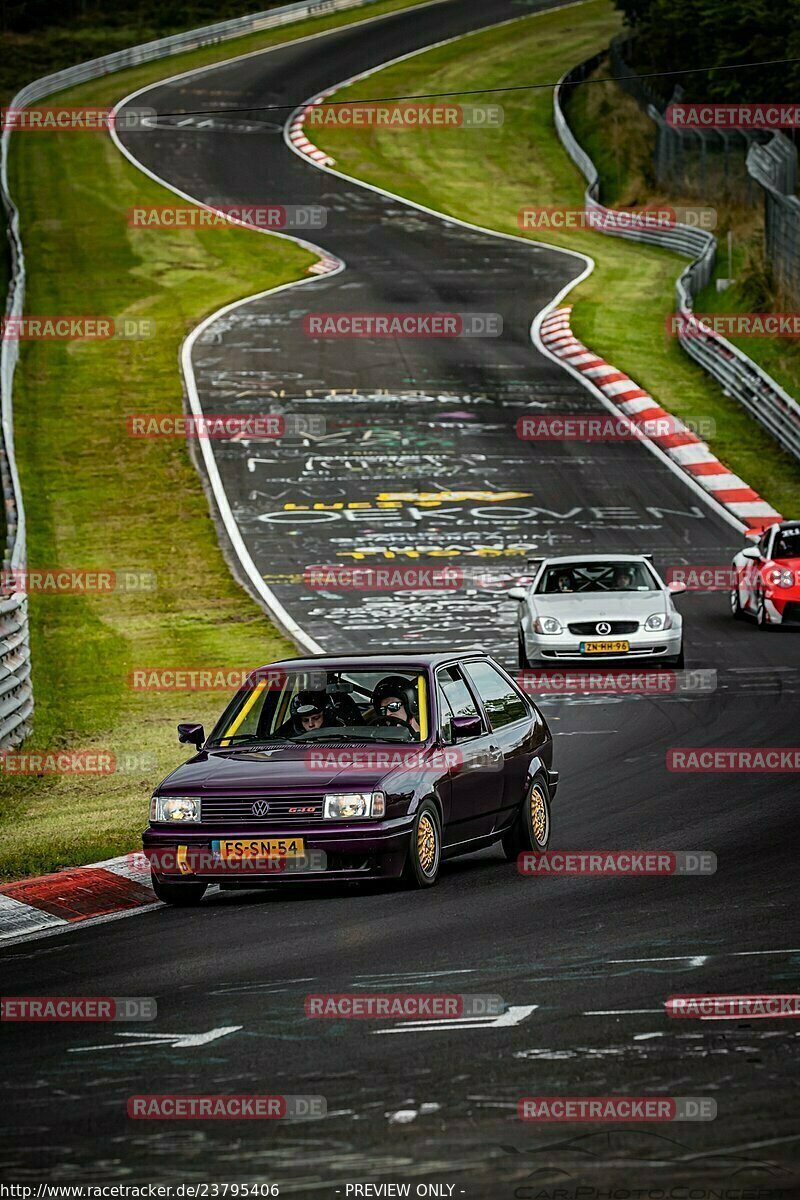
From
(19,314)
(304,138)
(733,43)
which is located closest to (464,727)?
(19,314)

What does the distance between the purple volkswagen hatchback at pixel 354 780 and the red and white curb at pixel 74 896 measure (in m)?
0.37

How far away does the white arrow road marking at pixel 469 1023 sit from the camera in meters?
7.21

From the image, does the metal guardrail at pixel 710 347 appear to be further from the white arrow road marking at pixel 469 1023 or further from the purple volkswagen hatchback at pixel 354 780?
the white arrow road marking at pixel 469 1023

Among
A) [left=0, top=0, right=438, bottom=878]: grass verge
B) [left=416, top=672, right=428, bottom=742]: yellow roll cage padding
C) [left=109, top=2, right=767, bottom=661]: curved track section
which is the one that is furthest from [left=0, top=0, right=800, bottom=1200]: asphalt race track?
[left=109, top=2, right=767, bottom=661]: curved track section

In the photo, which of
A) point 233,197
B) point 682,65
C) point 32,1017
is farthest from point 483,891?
point 682,65

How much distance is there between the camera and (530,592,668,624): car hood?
20.8m

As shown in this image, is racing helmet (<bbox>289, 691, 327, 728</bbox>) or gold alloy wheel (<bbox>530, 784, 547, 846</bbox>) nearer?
racing helmet (<bbox>289, 691, 327, 728</bbox>)

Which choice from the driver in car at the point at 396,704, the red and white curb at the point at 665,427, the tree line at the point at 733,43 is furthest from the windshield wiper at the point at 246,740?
the tree line at the point at 733,43

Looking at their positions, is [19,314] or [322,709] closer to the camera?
[322,709]

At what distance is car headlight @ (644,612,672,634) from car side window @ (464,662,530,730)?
8269 millimetres

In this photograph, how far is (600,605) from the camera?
69.2ft

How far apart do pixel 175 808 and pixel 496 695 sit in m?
2.61

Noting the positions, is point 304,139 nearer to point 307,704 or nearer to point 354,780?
point 307,704

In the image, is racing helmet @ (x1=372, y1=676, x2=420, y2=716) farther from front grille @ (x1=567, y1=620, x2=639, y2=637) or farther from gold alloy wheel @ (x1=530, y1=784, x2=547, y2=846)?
front grille @ (x1=567, y1=620, x2=639, y2=637)
